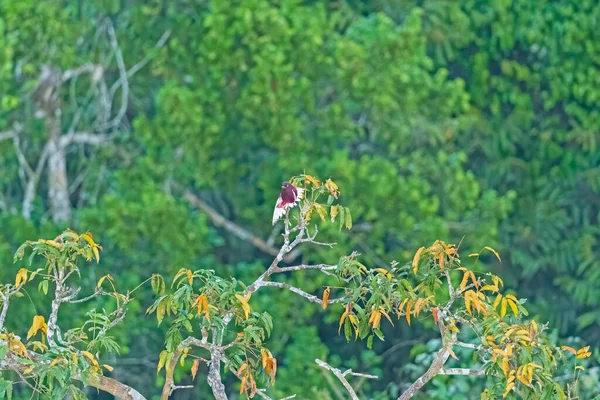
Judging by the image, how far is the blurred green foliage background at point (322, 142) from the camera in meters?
7.94

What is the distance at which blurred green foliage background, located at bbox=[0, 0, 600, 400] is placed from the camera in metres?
7.94

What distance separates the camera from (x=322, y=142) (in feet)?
27.0

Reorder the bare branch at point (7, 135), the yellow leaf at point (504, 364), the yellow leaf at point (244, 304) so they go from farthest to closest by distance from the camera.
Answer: the bare branch at point (7, 135)
the yellow leaf at point (244, 304)
the yellow leaf at point (504, 364)

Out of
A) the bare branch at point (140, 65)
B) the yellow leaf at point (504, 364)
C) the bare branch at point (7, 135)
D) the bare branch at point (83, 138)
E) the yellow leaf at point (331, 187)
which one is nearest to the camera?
the yellow leaf at point (504, 364)

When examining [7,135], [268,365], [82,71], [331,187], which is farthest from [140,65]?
[268,365]

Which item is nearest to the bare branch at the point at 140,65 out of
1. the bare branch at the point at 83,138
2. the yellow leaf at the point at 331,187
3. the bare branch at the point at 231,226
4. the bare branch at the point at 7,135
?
the bare branch at the point at 83,138

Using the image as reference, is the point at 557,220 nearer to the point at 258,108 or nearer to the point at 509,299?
the point at 258,108

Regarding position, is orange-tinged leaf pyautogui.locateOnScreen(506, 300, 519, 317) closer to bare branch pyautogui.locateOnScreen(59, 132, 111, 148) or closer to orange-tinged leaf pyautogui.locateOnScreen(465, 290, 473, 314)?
orange-tinged leaf pyautogui.locateOnScreen(465, 290, 473, 314)

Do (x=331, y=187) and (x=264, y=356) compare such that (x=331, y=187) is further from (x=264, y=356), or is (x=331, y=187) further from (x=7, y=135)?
(x=7, y=135)

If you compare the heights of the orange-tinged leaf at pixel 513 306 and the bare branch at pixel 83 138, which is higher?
the orange-tinged leaf at pixel 513 306

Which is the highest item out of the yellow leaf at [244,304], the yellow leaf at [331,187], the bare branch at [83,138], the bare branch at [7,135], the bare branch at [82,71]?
the yellow leaf at [331,187]

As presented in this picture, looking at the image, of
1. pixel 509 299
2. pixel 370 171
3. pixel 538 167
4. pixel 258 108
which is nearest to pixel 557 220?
pixel 538 167

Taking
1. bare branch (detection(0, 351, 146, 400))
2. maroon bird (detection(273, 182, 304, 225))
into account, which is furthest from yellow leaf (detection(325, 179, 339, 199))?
bare branch (detection(0, 351, 146, 400))

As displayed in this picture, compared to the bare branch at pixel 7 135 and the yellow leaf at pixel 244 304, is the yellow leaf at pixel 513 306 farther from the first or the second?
the bare branch at pixel 7 135
